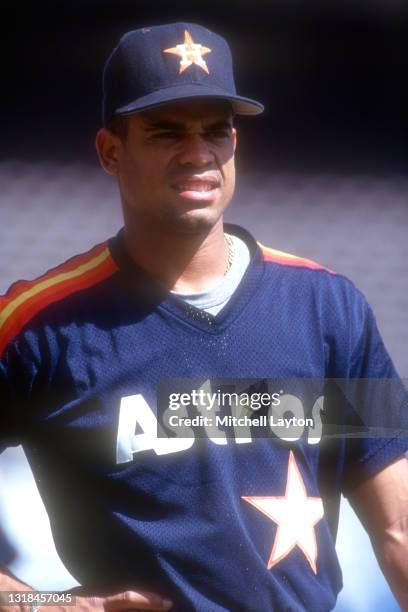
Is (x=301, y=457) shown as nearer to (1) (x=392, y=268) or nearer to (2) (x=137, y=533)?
(2) (x=137, y=533)

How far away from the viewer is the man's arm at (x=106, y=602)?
151 cm

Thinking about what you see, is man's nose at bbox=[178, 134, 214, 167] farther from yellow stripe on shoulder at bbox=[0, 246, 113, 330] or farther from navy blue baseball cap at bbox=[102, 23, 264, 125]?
yellow stripe on shoulder at bbox=[0, 246, 113, 330]

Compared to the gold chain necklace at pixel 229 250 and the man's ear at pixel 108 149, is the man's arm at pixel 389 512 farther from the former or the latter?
the man's ear at pixel 108 149

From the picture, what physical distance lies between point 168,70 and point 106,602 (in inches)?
36.7

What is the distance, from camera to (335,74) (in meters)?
1.72

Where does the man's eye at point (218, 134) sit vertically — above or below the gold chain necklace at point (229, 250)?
above

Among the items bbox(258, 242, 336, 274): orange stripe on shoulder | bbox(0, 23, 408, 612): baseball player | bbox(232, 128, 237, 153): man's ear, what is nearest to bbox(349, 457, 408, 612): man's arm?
bbox(0, 23, 408, 612): baseball player

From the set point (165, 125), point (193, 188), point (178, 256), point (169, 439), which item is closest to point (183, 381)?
point (169, 439)

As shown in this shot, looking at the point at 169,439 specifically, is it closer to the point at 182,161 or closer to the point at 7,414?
the point at 7,414

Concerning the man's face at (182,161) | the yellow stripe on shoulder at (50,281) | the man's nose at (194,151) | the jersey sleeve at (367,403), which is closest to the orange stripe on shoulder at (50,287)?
the yellow stripe on shoulder at (50,281)

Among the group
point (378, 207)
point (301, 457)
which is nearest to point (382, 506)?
point (301, 457)

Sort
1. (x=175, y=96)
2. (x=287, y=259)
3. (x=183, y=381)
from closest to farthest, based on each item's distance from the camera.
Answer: (x=175, y=96) → (x=183, y=381) → (x=287, y=259)

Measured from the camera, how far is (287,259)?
1646 mm

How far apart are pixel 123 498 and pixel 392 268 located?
0.71 m
